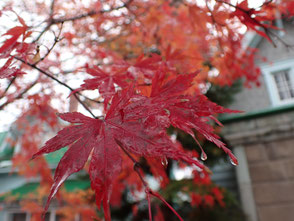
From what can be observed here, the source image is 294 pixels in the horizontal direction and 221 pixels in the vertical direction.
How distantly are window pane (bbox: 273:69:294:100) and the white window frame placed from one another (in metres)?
0.12

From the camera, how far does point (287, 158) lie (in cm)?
303

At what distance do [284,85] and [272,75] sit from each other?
51 centimetres

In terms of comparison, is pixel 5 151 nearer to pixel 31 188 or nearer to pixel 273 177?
pixel 31 188

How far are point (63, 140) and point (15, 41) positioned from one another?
665 mm

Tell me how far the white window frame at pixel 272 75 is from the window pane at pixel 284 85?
4.6 inches

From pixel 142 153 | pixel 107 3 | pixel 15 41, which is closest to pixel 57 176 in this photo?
pixel 142 153

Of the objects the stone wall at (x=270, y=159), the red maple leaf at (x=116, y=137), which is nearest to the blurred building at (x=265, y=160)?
the stone wall at (x=270, y=159)

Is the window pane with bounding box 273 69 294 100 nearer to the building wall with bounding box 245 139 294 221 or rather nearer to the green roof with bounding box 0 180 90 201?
the building wall with bounding box 245 139 294 221

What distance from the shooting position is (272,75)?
24.0 feet

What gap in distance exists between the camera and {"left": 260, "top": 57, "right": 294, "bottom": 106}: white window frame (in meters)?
6.95

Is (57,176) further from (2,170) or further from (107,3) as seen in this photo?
(2,170)

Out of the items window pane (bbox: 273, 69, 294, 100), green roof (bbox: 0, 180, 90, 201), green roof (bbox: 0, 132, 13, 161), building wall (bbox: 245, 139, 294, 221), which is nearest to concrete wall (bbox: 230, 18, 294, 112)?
window pane (bbox: 273, 69, 294, 100)

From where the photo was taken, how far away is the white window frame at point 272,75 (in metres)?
6.95

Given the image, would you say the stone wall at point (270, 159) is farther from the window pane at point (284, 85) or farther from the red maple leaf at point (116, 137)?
the window pane at point (284, 85)
